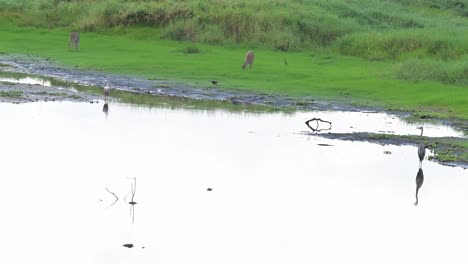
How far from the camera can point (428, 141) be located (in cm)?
1873

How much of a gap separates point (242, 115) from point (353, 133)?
3229mm

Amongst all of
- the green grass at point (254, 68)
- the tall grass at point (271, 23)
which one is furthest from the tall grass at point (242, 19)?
the green grass at point (254, 68)

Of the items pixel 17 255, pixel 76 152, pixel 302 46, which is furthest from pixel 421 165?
pixel 302 46

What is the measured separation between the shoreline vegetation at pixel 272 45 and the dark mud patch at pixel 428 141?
11.2ft

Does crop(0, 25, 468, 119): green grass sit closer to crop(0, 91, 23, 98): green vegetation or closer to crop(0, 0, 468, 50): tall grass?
crop(0, 0, 468, 50): tall grass

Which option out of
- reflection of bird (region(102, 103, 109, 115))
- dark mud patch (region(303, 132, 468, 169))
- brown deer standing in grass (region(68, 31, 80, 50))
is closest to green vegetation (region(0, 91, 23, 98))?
reflection of bird (region(102, 103, 109, 115))

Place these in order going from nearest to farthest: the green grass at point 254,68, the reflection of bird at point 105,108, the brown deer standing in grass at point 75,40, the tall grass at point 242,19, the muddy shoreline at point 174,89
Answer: the reflection of bird at point 105,108
the muddy shoreline at point 174,89
the green grass at point 254,68
the brown deer standing in grass at point 75,40
the tall grass at point 242,19

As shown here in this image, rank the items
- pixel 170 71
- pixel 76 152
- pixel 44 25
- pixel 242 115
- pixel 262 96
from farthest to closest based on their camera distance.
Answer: pixel 44 25, pixel 170 71, pixel 262 96, pixel 242 115, pixel 76 152

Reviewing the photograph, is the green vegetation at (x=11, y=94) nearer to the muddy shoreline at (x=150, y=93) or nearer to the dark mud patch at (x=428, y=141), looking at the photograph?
the muddy shoreline at (x=150, y=93)

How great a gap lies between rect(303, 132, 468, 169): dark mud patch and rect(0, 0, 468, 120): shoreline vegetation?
3.40m

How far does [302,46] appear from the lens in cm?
3481

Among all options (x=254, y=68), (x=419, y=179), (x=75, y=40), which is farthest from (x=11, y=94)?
(x=419, y=179)

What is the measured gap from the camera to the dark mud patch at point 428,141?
57.1 ft

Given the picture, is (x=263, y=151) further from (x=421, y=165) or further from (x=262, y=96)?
(x=262, y=96)
